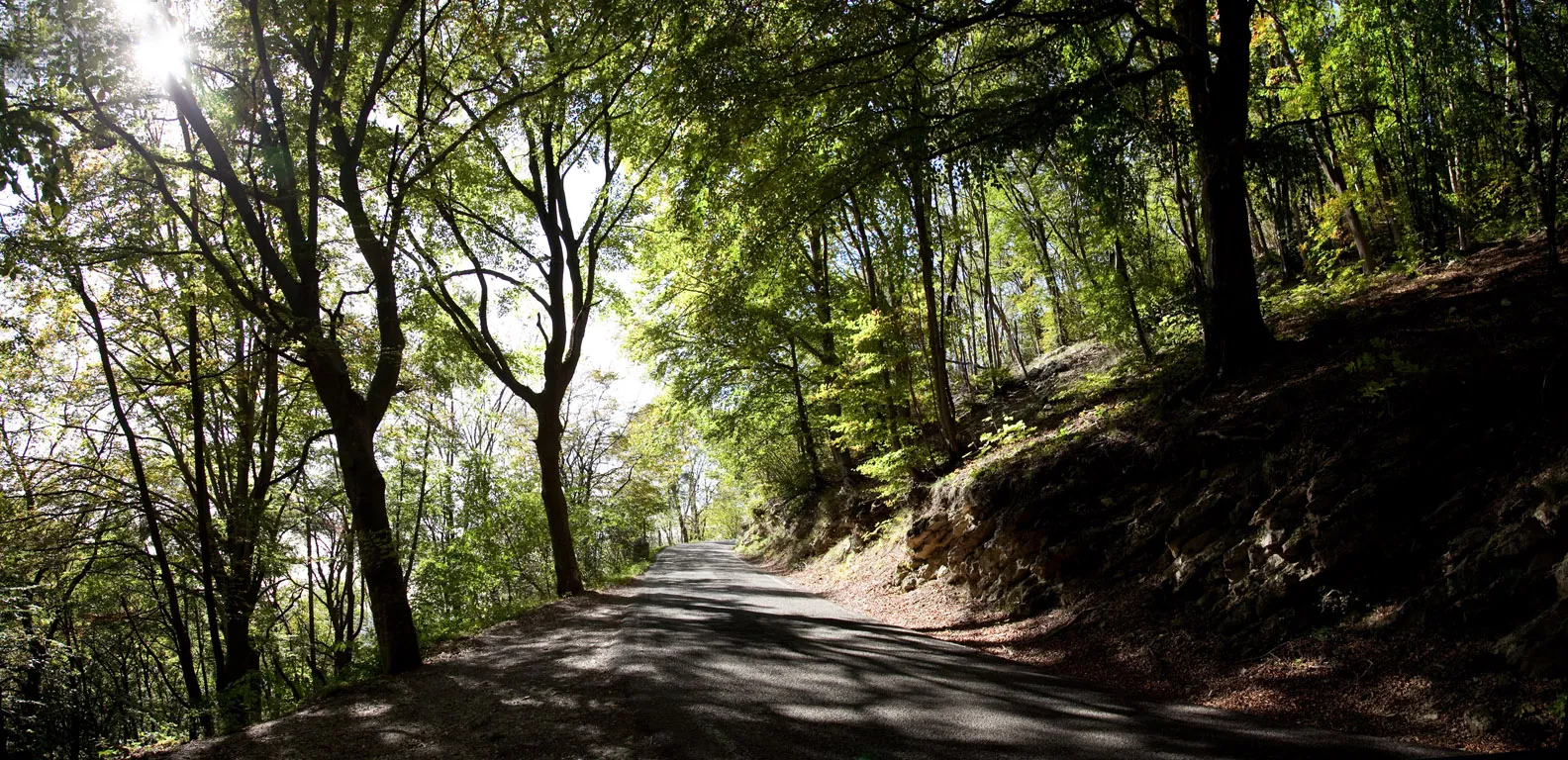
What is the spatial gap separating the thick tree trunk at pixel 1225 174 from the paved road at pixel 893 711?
172 inches

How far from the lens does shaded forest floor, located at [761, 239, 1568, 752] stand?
3658mm

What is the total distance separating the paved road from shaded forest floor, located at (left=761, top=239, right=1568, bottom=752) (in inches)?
16.1

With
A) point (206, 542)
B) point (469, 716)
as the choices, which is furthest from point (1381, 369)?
point (206, 542)

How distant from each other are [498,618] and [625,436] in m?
24.0

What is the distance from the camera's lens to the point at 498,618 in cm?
1179

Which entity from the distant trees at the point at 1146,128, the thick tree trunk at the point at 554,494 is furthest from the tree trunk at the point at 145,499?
the distant trees at the point at 1146,128

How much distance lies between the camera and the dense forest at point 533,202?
6.89 m

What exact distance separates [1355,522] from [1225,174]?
4.15m

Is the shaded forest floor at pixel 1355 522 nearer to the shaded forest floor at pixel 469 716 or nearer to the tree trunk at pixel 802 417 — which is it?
the shaded forest floor at pixel 469 716

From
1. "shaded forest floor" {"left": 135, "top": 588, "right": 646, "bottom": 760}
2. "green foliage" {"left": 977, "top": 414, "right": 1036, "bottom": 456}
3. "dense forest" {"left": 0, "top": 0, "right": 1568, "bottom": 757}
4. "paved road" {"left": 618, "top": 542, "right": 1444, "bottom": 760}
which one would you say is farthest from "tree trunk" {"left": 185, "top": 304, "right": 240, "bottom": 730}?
"green foliage" {"left": 977, "top": 414, "right": 1036, "bottom": 456}

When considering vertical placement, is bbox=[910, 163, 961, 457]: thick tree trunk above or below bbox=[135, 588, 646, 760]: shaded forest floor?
above

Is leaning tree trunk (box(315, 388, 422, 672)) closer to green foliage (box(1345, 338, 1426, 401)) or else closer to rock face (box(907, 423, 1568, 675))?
rock face (box(907, 423, 1568, 675))

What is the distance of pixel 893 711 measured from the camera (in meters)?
4.82

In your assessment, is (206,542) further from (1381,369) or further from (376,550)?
(1381,369)
